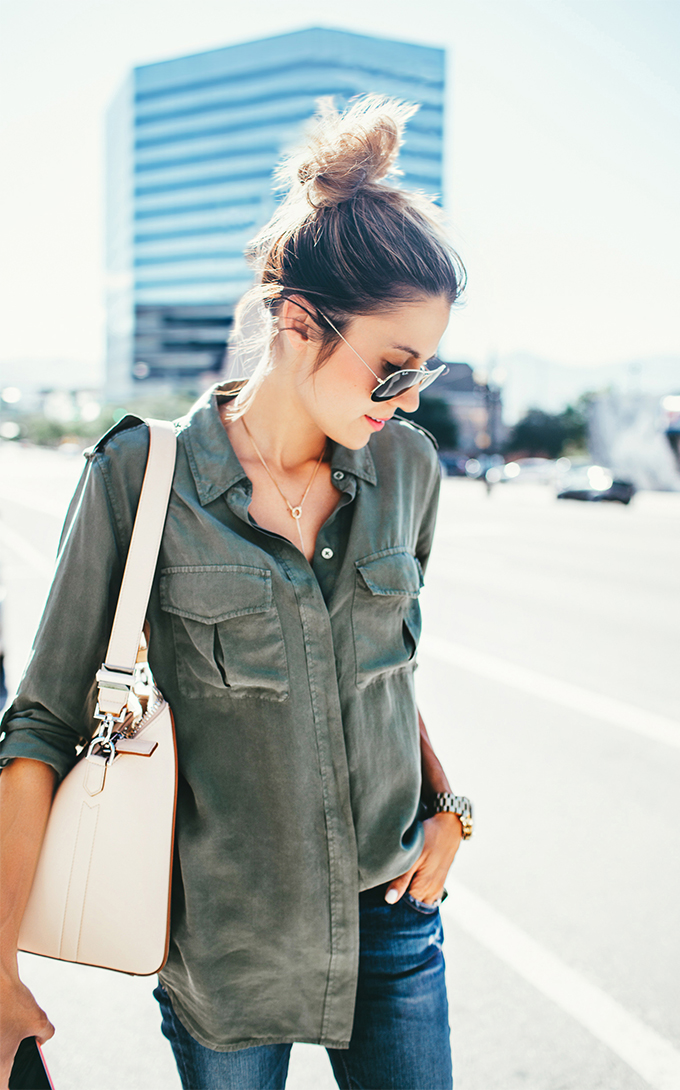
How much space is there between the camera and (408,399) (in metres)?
1.46

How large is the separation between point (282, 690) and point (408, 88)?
4989 inches

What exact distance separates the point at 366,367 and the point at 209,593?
48 centimetres

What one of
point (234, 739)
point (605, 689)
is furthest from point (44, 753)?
point (605, 689)

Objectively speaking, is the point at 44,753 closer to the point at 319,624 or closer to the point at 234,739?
the point at 234,739

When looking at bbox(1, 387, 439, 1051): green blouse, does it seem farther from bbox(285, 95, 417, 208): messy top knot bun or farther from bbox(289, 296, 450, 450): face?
bbox(285, 95, 417, 208): messy top knot bun

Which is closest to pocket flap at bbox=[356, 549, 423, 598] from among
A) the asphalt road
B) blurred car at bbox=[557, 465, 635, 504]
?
the asphalt road

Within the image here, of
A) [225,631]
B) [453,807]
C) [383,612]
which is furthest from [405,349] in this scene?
[453,807]

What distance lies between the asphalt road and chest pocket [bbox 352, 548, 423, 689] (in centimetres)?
154

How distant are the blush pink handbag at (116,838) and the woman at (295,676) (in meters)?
0.04

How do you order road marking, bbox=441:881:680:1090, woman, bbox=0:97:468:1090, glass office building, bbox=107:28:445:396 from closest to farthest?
woman, bbox=0:97:468:1090 < road marking, bbox=441:881:680:1090 < glass office building, bbox=107:28:445:396

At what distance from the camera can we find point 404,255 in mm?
1353

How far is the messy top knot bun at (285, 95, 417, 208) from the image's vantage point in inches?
53.4

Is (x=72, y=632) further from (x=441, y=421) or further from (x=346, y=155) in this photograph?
(x=441, y=421)

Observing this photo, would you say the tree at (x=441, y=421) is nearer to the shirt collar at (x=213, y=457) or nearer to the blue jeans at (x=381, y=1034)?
the shirt collar at (x=213, y=457)
